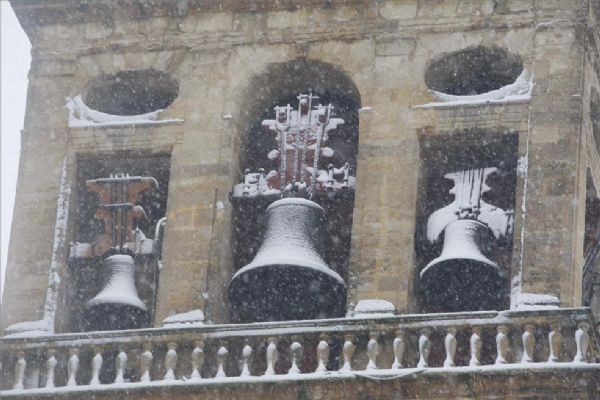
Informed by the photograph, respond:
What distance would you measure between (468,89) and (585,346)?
4.35 m

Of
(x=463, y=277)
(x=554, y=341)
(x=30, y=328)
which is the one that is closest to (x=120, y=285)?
(x=30, y=328)

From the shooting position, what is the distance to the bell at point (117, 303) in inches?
1261

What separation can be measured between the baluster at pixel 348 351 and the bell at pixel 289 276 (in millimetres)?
1029

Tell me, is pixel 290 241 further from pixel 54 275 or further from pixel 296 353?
pixel 54 275

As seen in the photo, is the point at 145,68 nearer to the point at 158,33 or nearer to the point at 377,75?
the point at 158,33

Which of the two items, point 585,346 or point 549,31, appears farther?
point 549,31

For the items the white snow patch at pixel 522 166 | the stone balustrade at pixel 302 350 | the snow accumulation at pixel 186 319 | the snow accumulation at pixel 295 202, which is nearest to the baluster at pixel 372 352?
the stone balustrade at pixel 302 350

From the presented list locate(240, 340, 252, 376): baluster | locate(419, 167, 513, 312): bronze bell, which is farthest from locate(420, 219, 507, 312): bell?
locate(240, 340, 252, 376): baluster

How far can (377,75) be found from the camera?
32656 mm

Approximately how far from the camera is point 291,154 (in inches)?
1282

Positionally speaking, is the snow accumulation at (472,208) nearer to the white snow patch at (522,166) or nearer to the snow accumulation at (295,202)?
the white snow patch at (522,166)

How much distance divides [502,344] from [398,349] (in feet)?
3.38

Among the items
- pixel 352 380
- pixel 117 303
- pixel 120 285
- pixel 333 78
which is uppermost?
pixel 333 78

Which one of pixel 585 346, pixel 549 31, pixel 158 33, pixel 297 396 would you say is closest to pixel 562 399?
pixel 585 346
